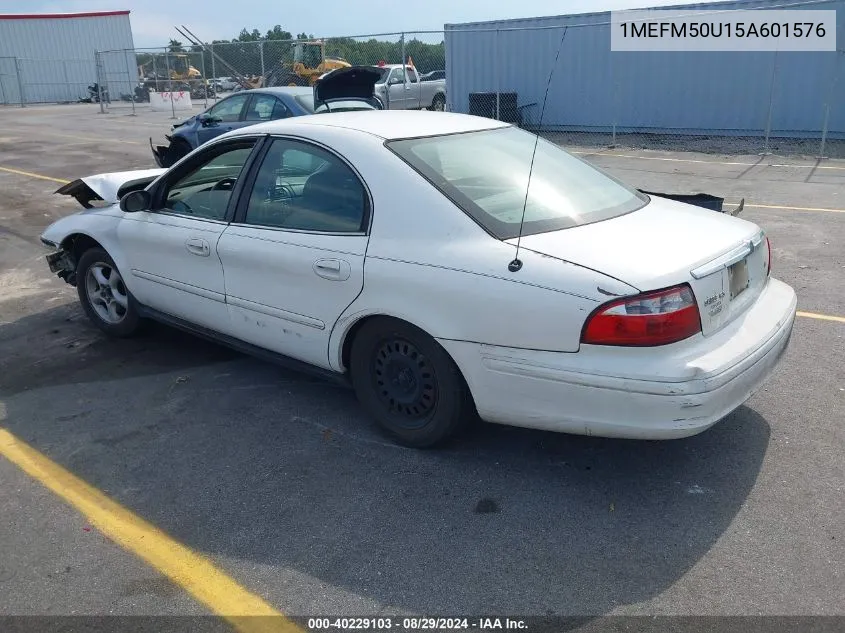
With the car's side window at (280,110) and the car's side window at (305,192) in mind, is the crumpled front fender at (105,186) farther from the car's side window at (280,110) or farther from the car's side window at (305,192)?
the car's side window at (280,110)

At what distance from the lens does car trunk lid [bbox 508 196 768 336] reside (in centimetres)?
305

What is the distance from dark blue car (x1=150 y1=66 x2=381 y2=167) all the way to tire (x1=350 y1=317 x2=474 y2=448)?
22.5 ft

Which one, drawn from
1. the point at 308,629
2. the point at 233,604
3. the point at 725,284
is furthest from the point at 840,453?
the point at 233,604

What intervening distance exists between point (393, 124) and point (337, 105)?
646 cm

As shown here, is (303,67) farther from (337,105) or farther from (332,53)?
(337,105)

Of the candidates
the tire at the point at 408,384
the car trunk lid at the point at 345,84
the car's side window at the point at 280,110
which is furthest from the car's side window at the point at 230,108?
the tire at the point at 408,384

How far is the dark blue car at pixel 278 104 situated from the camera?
10.3 meters

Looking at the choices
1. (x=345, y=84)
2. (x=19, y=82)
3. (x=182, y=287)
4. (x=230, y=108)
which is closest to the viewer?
(x=182, y=287)

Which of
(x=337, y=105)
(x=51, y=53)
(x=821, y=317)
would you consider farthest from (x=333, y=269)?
(x=51, y=53)

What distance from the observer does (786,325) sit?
353 cm

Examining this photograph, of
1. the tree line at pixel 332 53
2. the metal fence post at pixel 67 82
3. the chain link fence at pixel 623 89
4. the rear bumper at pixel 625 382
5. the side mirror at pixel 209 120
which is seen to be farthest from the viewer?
the metal fence post at pixel 67 82

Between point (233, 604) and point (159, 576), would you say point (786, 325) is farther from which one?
point (159, 576)

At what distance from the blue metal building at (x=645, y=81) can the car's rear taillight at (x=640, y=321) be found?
1281cm

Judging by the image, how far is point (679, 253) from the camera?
319 cm
